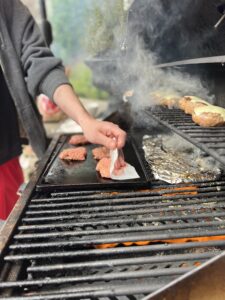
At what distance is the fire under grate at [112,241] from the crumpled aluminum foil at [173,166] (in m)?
0.08

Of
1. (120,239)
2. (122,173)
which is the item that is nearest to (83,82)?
(122,173)

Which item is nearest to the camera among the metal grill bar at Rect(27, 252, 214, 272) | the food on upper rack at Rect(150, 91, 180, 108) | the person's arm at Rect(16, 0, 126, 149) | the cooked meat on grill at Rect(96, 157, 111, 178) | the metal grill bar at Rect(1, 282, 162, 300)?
the metal grill bar at Rect(1, 282, 162, 300)

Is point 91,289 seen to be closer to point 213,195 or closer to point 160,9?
point 213,195

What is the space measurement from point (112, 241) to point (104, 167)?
29.6 inches

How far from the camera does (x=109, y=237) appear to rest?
1.38m

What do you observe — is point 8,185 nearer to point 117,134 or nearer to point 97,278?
point 117,134

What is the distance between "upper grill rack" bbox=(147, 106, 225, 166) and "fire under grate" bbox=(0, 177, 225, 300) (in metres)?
0.31

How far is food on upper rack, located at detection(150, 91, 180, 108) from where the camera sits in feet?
8.80

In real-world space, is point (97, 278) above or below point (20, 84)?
below

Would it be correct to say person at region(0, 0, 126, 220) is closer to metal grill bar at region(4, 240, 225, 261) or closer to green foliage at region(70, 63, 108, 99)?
metal grill bar at region(4, 240, 225, 261)

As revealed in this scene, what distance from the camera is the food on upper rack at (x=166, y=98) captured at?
2.68 m

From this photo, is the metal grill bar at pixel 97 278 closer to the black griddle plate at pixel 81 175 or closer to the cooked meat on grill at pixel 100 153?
the black griddle plate at pixel 81 175

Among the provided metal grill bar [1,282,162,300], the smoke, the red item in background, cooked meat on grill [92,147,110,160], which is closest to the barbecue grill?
metal grill bar [1,282,162,300]

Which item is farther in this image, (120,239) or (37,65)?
(37,65)
